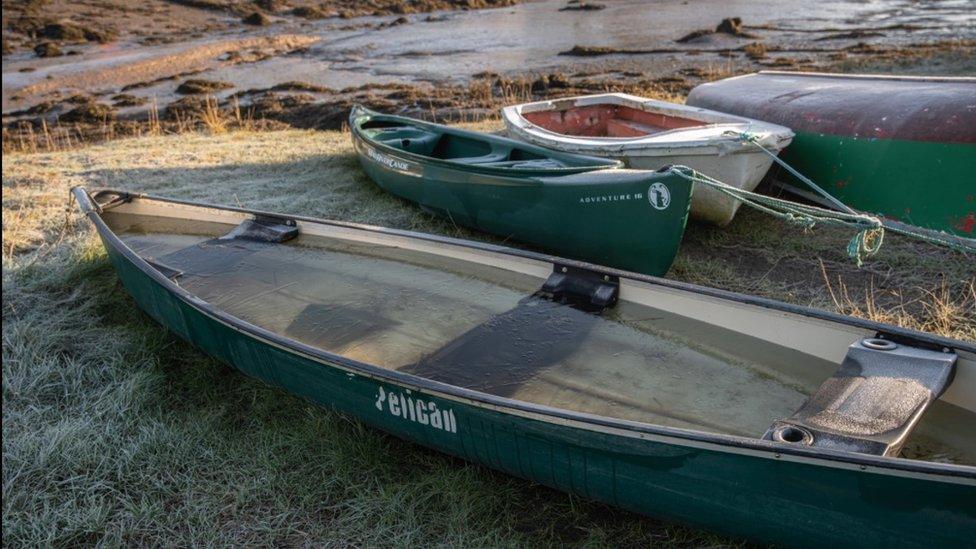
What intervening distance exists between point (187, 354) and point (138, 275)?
2.08ft

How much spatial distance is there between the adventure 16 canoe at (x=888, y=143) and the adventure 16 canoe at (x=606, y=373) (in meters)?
3.52

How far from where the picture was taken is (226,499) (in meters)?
3.80

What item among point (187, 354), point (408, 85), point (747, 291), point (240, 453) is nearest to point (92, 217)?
point (187, 354)

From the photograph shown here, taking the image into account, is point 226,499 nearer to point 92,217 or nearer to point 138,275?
point 138,275

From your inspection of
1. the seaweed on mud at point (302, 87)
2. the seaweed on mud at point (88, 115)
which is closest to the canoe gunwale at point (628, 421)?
the seaweed on mud at point (88, 115)

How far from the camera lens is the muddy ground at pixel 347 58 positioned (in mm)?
15180

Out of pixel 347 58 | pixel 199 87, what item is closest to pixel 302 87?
pixel 199 87

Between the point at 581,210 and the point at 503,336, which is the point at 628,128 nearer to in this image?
the point at 581,210

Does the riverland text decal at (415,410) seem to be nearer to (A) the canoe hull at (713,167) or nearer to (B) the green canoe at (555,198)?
(B) the green canoe at (555,198)

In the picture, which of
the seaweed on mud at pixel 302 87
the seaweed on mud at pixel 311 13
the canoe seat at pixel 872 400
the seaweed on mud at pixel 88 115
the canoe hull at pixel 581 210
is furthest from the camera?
the seaweed on mud at pixel 311 13

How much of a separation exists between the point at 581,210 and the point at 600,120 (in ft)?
12.4

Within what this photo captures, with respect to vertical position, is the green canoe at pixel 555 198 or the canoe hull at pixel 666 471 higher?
the green canoe at pixel 555 198

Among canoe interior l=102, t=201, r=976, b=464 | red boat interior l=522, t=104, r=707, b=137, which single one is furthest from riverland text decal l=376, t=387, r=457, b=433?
red boat interior l=522, t=104, r=707, b=137

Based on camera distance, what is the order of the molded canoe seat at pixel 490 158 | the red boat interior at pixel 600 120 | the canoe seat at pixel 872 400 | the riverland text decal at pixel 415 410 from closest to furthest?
the canoe seat at pixel 872 400 → the riverland text decal at pixel 415 410 → the molded canoe seat at pixel 490 158 → the red boat interior at pixel 600 120
